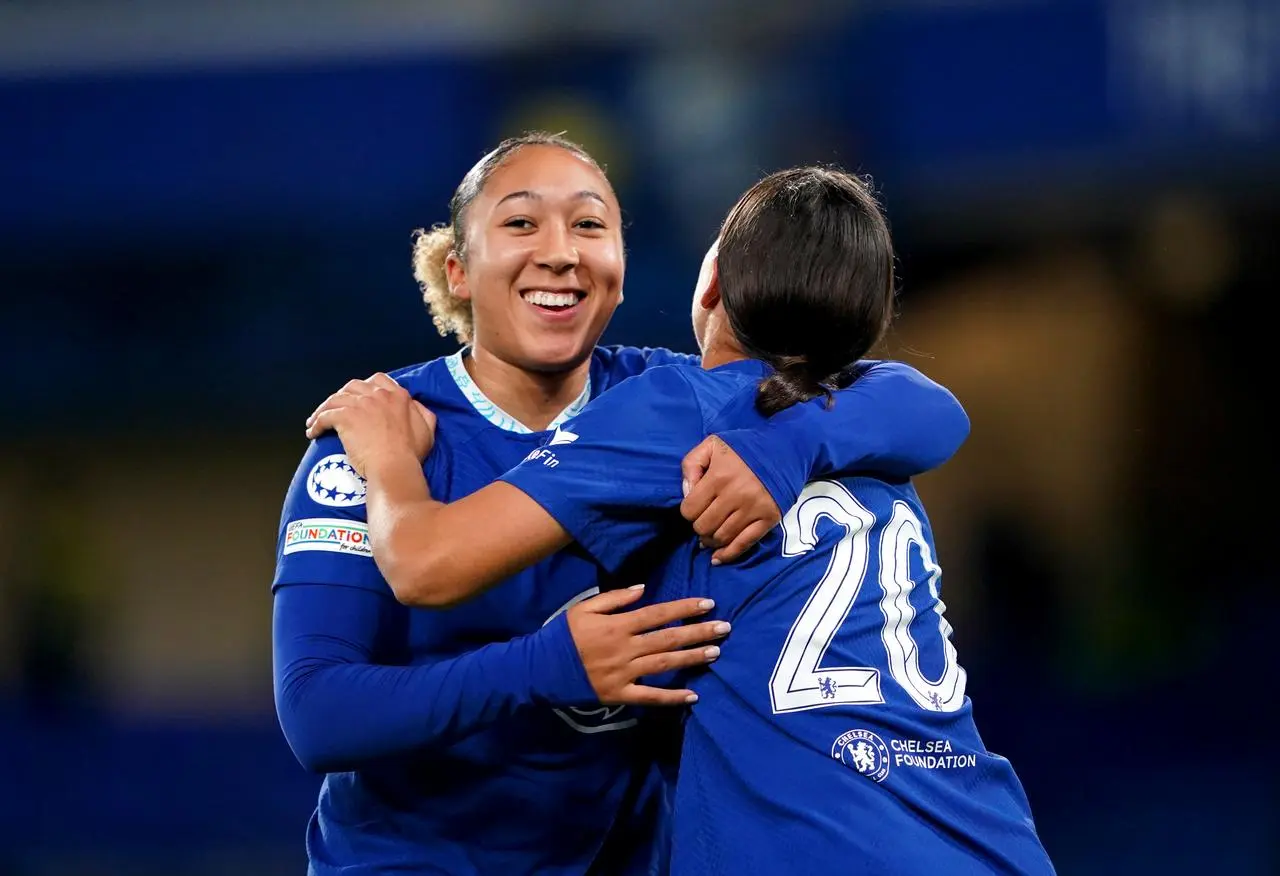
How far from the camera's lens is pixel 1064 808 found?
5906 millimetres

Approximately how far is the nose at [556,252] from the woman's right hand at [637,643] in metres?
0.72

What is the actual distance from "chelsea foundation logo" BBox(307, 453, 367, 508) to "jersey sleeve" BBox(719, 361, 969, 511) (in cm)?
67

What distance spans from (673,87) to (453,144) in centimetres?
116

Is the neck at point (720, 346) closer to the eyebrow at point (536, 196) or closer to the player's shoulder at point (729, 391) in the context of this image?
the player's shoulder at point (729, 391)

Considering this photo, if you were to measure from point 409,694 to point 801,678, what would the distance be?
21.5 inches

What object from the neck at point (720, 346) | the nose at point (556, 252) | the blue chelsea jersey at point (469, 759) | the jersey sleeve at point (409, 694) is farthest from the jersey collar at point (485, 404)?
the jersey sleeve at point (409, 694)

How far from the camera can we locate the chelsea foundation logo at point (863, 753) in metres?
1.78

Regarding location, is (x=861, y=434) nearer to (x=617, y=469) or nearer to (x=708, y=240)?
(x=617, y=469)

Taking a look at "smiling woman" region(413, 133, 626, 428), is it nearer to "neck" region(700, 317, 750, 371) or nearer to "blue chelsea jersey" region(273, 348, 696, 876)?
"blue chelsea jersey" region(273, 348, 696, 876)

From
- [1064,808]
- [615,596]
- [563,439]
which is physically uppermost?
[563,439]

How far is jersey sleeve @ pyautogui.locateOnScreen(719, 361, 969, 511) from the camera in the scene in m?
1.82

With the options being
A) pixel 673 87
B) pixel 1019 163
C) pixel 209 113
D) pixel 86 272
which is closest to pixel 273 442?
pixel 86 272

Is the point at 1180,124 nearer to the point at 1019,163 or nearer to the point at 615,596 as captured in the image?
the point at 1019,163

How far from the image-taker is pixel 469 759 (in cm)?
226
